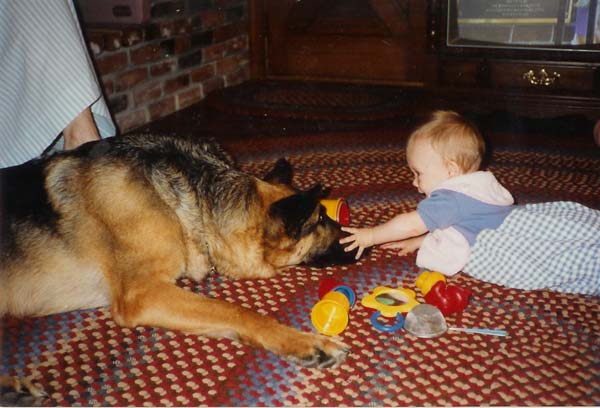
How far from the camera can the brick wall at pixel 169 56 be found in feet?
11.6

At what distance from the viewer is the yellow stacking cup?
5.80 ft

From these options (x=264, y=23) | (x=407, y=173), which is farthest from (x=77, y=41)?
(x=264, y=23)

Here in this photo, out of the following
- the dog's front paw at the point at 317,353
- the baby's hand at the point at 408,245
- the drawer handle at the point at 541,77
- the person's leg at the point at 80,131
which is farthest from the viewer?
the drawer handle at the point at 541,77

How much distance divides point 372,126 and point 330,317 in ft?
7.45

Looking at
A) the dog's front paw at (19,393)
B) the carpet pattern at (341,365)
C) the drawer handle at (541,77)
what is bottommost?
the carpet pattern at (341,365)

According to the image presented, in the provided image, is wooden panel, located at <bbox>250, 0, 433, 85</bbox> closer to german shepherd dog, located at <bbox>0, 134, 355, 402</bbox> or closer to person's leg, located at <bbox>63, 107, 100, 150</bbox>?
person's leg, located at <bbox>63, 107, 100, 150</bbox>

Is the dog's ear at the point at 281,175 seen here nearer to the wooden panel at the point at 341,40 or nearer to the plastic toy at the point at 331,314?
the plastic toy at the point at 331,314

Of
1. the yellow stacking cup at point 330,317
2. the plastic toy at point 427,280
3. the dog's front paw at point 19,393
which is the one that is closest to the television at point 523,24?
the plastic toy at point 427,280

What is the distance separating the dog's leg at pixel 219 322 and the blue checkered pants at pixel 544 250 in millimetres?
719

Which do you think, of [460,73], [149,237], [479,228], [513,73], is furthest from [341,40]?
[149,237]

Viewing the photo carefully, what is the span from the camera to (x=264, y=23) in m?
4.89

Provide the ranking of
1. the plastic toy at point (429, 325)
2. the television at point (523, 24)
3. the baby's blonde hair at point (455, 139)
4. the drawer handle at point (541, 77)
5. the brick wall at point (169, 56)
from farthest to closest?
the drawer handle at point (541, 77), the television at point (523, 24), the brick wall at point (169, 56), the baby's blonde hair at point (455, 139), the plastic toy at point (429, 325)

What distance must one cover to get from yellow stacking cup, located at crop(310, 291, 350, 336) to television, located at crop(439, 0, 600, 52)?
2.76 m

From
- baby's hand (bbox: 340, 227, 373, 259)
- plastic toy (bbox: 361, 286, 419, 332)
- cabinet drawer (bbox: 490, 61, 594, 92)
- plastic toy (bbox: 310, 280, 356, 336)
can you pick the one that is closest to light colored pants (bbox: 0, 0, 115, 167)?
baby's hand (bbox: 340, 227, 373, 259)
